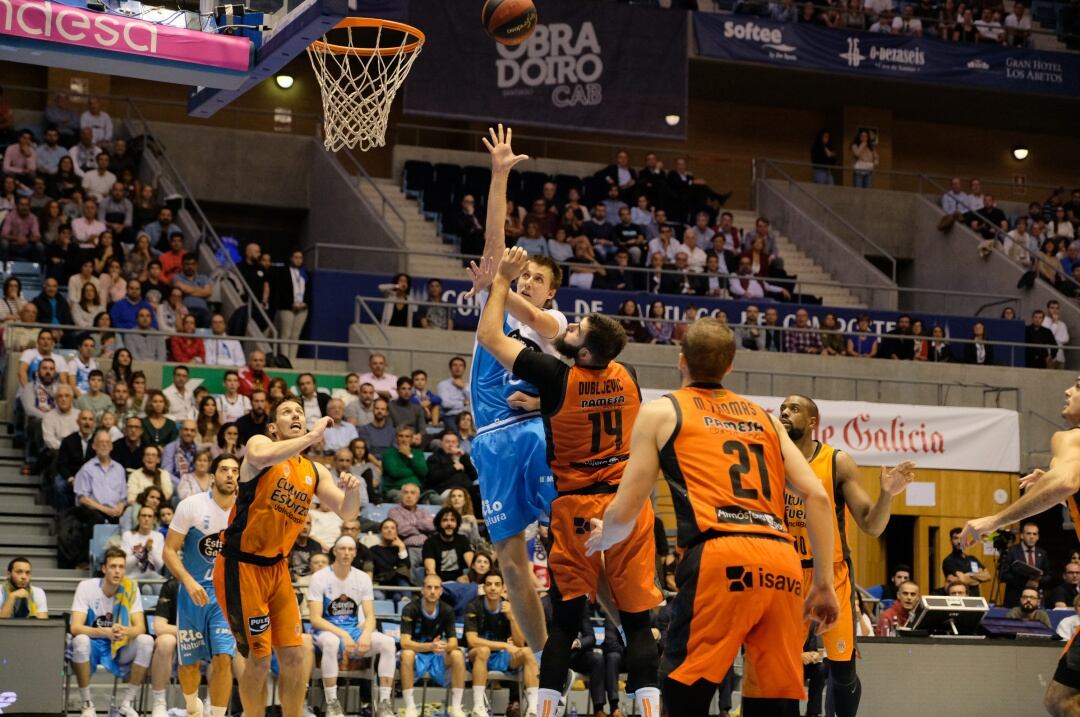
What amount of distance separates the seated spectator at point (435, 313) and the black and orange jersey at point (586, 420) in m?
12.7

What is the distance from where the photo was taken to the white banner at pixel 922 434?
62.6 feet

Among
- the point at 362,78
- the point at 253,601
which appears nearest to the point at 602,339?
the point at 253,601

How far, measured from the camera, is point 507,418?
27.2ft

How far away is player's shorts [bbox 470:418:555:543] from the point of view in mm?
8133

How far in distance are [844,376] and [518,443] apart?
13.8m

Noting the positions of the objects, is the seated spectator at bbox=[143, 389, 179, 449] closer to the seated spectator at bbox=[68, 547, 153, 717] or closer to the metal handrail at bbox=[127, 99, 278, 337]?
the seated spectator at bbox=[68, 547, 153, 717]

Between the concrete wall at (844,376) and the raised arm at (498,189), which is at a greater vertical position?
the raised arm at (498,189)

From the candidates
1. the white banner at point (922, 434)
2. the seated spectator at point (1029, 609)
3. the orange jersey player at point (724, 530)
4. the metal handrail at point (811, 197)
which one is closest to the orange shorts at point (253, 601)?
the orange jersey player at point (724, 530)

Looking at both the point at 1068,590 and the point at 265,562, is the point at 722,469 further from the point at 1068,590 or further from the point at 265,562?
the point at 1068,590

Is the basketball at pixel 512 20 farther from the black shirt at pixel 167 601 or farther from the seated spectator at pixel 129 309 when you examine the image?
the seated spectator at pixel 129 309

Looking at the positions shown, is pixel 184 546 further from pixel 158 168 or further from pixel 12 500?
pixel 158 168

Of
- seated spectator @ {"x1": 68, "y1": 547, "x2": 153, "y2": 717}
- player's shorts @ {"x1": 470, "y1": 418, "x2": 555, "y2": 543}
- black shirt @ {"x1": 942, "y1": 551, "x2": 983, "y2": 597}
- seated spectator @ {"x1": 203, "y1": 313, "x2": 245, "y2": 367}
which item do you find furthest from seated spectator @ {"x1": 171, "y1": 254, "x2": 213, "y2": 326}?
player's shorts @ {"x1": 470, "y1": 418, "x2": 555, "y2": 543}

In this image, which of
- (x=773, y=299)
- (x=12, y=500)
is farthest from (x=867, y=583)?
(x=12, y=500)

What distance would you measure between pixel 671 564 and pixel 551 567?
711 centimetres
